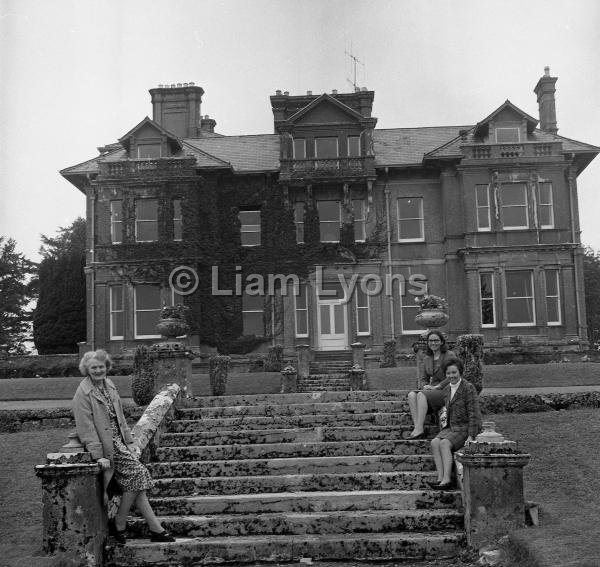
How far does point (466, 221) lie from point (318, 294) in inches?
261

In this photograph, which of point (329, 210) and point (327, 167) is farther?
point (329, 210)

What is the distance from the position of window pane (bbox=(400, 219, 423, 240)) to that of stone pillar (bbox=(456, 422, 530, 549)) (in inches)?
1018

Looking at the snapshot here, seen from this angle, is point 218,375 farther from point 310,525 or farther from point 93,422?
point 93,422

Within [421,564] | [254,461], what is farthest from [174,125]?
[421,564]

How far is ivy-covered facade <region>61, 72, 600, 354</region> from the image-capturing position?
32.4 m

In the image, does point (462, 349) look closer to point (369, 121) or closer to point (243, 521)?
point (243, 521)

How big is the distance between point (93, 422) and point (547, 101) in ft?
108

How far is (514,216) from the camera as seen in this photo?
32.9 metres

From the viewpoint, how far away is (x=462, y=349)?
508 inches

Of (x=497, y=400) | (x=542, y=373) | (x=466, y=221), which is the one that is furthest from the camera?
(x=466, y=221)

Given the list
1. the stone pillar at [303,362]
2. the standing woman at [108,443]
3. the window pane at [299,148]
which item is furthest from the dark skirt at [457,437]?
the window pane at [299,148]

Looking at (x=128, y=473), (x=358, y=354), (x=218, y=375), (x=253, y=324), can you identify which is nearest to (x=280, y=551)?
(x=128, y=473)

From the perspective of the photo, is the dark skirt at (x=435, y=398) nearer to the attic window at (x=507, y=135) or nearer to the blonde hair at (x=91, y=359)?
the blonde hair at (x=91, y=359)

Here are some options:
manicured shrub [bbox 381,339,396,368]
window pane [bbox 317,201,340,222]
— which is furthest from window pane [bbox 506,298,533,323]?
window pane [bbox 317,201,340,222]
